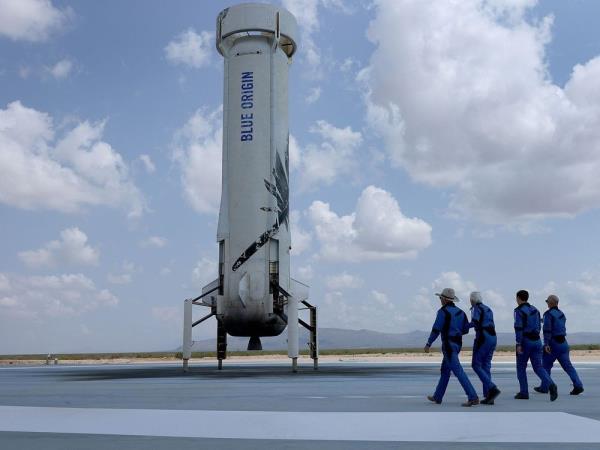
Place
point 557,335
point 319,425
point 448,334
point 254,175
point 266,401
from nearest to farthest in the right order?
1. point 319,425
2. point 448,334
3. point 266,401
4. point 557,335
5. point 254,175

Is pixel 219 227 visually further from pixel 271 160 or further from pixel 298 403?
pixel 298 403

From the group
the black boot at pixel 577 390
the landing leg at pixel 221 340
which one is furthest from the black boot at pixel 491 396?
the landing leg at pixel 221 340

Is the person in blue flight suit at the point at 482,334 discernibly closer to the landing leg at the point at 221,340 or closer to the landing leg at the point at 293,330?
the landing leg at the point at 293,330

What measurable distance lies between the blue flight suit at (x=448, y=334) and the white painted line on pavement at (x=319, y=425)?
1.20 metres

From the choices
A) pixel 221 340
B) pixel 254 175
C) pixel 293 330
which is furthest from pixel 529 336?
pixel 221 340

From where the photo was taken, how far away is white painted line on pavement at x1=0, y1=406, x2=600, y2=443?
296 inches

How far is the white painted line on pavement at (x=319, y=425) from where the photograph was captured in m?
7.52

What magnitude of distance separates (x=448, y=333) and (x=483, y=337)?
0.89m

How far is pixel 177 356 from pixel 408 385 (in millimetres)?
32637

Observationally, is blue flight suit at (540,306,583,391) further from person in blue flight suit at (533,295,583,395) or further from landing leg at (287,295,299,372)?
landing leg at (287,295,299,372)

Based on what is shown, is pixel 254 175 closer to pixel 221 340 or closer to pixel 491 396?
pixel 221 340

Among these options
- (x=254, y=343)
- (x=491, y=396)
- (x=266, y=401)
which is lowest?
(x=266, y=401)

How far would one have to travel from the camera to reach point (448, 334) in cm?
1114

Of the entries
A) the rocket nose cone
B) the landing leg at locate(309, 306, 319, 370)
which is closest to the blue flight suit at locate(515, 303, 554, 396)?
the landing leg at locate(309, 306, 319, 370)
